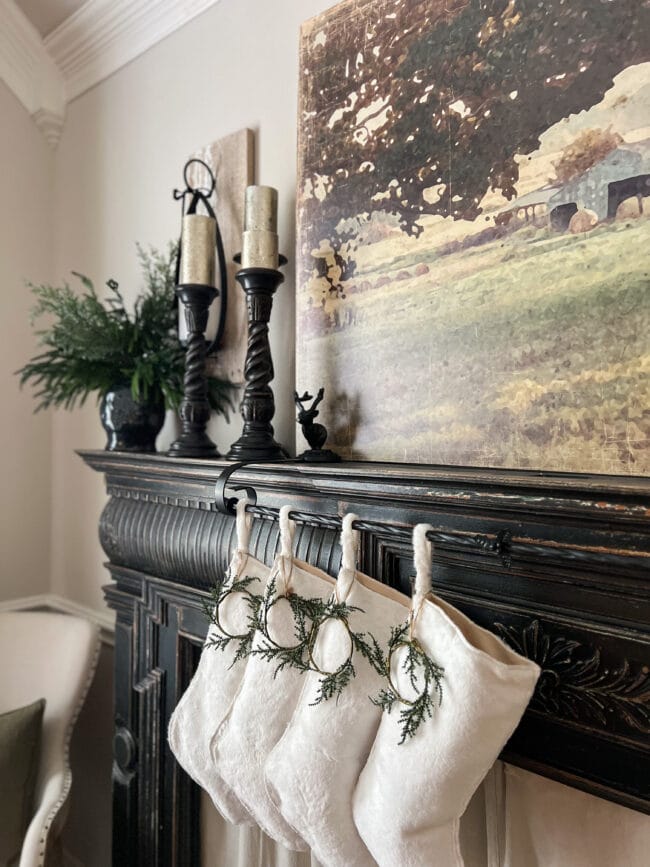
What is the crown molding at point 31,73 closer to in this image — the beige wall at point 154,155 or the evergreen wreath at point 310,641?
the beige wall at point 154,155

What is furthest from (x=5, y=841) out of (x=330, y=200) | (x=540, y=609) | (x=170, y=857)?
(x=330, y=200)

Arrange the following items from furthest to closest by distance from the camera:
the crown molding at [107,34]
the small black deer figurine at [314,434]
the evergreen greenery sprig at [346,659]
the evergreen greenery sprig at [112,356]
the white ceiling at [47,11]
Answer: the white ceiling at [47,11] < the crown molding at [107,34] < the evergreen greenery sprig at [112,356] < the small black deer figurine at [314,434] < the evergreen greenery sprig at [346,659]

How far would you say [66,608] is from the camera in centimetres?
188

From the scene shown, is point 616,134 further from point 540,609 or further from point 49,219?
point 49,219

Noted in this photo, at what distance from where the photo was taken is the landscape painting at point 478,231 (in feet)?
2.42

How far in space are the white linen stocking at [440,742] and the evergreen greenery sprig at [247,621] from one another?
24cm

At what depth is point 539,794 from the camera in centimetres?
75

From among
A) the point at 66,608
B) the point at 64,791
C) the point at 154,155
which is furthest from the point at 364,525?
the point at 66,608

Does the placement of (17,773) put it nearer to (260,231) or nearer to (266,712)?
(266,712)

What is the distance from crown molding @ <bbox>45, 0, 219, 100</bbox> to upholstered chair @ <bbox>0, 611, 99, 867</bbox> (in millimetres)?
1547

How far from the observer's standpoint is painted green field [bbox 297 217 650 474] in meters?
0.73

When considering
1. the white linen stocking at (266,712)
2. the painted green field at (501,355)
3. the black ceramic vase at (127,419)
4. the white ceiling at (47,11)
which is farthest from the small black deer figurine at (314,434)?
the white ceiling at (47,11)

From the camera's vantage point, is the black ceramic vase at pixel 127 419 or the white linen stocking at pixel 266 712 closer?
the white linen stocking at pixel 266 712

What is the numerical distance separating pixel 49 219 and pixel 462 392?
1685mm
